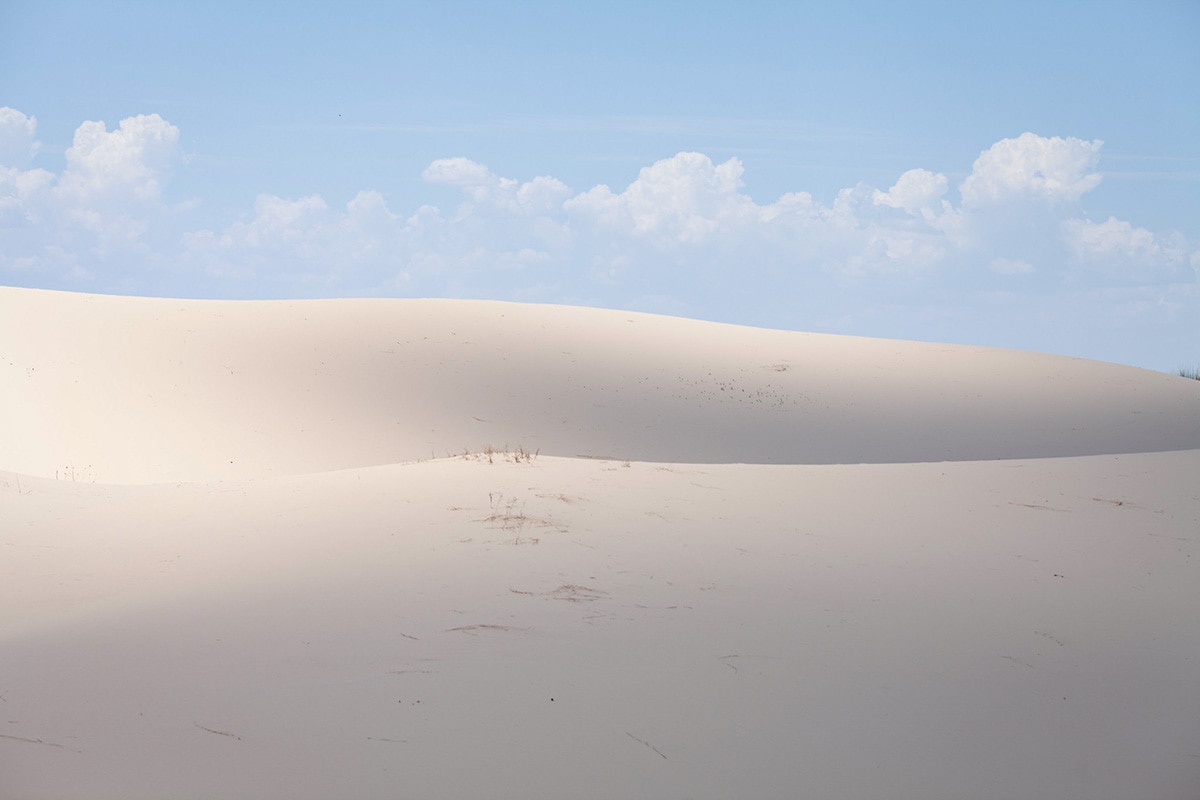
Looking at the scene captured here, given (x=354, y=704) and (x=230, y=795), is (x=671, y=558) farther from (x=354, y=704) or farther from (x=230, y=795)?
(x=230, y=795)

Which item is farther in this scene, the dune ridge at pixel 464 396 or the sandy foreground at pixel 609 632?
the dune ridge at pixel 464 396

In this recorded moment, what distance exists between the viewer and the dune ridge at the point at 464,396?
16891mm

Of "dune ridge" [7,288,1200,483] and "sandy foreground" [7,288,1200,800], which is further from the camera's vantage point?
"dune ridge" [7,288,1200,483]

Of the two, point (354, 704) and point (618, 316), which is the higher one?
point (618, 316)

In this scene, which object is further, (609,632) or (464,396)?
(464,396)

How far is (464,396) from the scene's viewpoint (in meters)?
19.7

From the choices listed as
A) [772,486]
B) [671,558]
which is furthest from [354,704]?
[772,486]

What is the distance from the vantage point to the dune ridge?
16.9 meters

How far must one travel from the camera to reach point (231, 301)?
2548 centimetres

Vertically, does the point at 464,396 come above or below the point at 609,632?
above

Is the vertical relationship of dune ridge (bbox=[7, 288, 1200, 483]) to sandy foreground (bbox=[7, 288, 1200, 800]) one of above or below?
above

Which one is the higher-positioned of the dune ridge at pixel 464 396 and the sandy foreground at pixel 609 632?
the dune ridge at pixel 464 396

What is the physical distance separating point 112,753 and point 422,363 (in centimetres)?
1745

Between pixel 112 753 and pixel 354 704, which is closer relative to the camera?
pixel 112 753
